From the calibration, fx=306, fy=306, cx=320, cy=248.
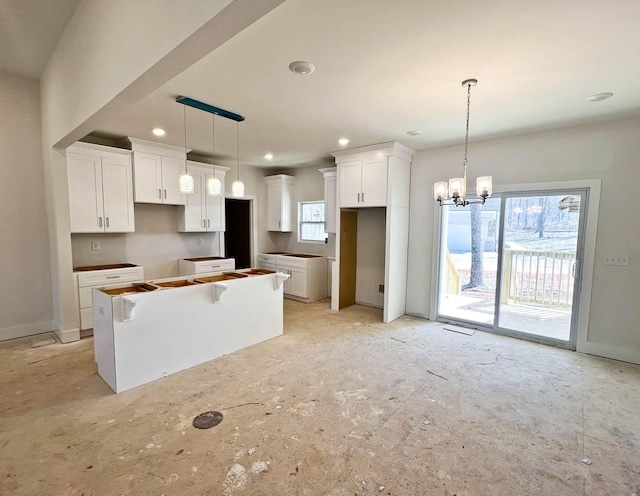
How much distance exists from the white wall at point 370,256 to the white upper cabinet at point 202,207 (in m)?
2.56

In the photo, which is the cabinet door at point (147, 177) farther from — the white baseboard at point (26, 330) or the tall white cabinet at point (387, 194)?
the tall white cabinet at point (387, 194)

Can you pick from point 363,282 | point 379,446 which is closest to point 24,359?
point 379,446

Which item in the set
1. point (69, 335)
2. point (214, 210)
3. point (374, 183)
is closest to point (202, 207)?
point (214, 210)

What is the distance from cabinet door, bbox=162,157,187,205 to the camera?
4.71 metres

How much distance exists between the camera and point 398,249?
15.5 ft

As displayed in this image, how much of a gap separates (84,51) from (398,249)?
4.19 metres

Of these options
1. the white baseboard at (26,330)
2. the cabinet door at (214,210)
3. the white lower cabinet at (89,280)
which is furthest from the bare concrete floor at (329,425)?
the cabinet door at (214,210)

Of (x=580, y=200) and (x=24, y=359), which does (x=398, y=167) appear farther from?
(x=24, y=359)

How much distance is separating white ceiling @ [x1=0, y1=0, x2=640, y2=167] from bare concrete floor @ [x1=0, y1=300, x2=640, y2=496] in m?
2.50

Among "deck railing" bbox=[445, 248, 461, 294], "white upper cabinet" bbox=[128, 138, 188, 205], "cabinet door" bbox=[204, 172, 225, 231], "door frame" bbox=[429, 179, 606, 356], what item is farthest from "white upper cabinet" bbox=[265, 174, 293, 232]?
"door frame" bbox=[429, 179, 606, 356]

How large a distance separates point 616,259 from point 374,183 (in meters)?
2.96

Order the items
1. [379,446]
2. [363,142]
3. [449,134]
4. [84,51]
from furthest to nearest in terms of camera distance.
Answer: [363,142] < [449,134] < [84,51] < [379,446]

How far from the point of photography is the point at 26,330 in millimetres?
3881

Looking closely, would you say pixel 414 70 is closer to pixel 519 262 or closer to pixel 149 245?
pixel 519 262
